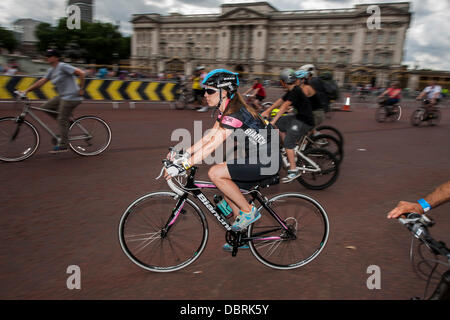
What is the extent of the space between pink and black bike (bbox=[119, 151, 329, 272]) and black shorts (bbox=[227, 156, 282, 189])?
59 millimetres

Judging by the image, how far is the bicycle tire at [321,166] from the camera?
5539mm

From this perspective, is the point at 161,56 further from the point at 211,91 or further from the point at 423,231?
the point at 423,231

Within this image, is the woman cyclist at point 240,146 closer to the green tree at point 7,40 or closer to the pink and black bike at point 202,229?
the pink and black bike at point 202,229

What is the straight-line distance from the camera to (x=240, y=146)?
3.09 metres

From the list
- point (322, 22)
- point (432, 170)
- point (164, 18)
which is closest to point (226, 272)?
point (432, 170)

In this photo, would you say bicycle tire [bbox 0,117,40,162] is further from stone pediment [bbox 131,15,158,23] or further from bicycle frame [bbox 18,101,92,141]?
stone pediment [bbox 131,15,158,23]

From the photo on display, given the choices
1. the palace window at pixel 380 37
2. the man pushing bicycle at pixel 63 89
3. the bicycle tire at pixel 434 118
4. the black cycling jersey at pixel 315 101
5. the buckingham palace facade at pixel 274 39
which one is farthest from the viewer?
the palace window at pixel 380 37

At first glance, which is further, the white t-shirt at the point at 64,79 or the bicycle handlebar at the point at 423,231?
the white t-shirt at the point at 64,79

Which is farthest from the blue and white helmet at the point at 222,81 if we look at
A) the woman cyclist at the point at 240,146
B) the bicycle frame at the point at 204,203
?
the bicycle frame at the point at 204,203

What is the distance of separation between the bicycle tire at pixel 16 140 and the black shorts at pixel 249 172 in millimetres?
4772

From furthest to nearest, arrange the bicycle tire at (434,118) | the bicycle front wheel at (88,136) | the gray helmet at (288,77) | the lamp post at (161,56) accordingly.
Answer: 1. the lamp post at (161,56)
2. the bicycle tire at (434,118)
3. the bicycle front wheel at (88,136)
4. the gray helmet at (288,77)

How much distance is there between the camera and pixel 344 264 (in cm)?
341

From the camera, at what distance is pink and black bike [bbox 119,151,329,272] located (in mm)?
3061

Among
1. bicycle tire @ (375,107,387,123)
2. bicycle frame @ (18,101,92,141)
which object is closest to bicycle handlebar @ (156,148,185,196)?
bicycle frame @ (18,101,92,141)
